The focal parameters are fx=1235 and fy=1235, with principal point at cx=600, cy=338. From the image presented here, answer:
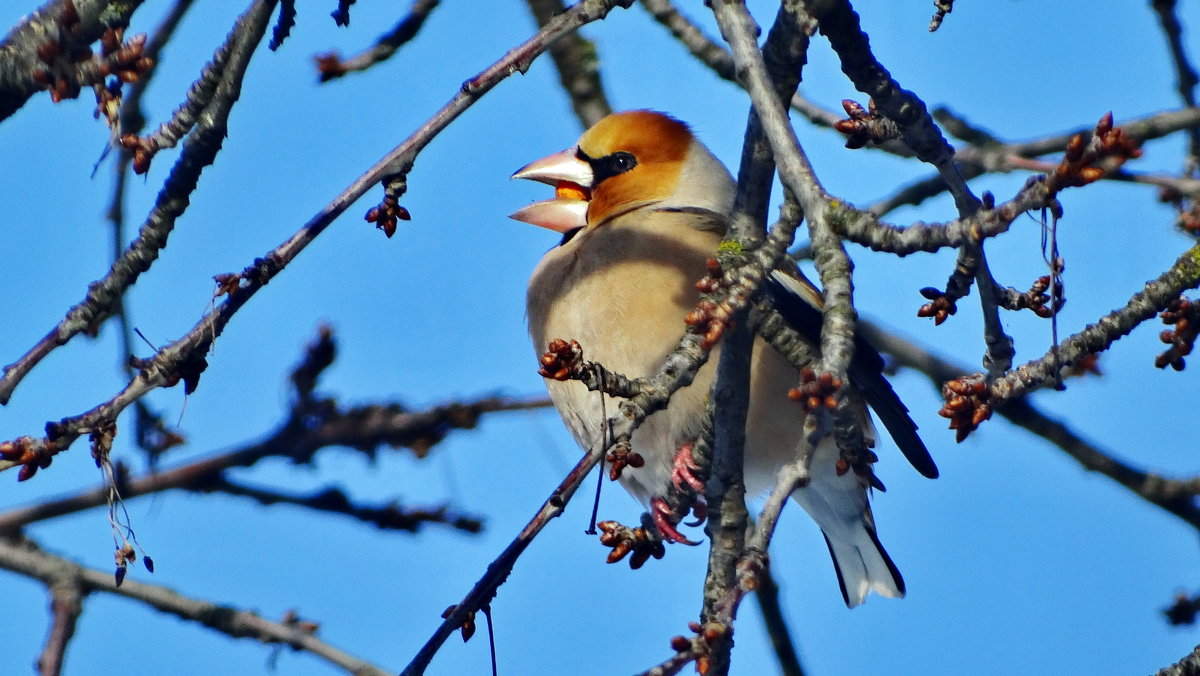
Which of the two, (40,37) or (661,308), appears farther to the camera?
(661,308)

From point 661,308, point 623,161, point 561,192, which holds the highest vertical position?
point 623,161

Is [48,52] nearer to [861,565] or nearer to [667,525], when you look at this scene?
[667,525]

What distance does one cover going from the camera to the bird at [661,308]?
364 centimetres

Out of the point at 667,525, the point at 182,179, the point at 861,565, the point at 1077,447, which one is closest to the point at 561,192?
the point at 667,525

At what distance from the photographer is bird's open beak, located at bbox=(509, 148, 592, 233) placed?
441cm

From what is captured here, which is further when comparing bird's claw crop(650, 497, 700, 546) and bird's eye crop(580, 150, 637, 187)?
bird's eye crop(580, 150, 637, 187)

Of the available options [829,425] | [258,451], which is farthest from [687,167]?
[829,425]

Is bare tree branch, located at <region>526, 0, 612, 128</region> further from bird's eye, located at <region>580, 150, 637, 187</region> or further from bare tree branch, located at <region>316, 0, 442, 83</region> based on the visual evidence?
bare tree branch, located at <region>316, 0, 442, 83</region>

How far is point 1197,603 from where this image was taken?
13.2ft

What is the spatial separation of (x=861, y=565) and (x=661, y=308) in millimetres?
1568

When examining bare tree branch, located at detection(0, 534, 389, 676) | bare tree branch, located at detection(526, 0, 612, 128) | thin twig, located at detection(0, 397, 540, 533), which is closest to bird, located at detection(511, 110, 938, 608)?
bare tree branch, located at detection(526, 0, 612, 128)

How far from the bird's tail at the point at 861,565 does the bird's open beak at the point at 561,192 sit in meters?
1.52

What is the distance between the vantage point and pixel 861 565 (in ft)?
15.1

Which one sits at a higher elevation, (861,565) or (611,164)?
(611,164)
